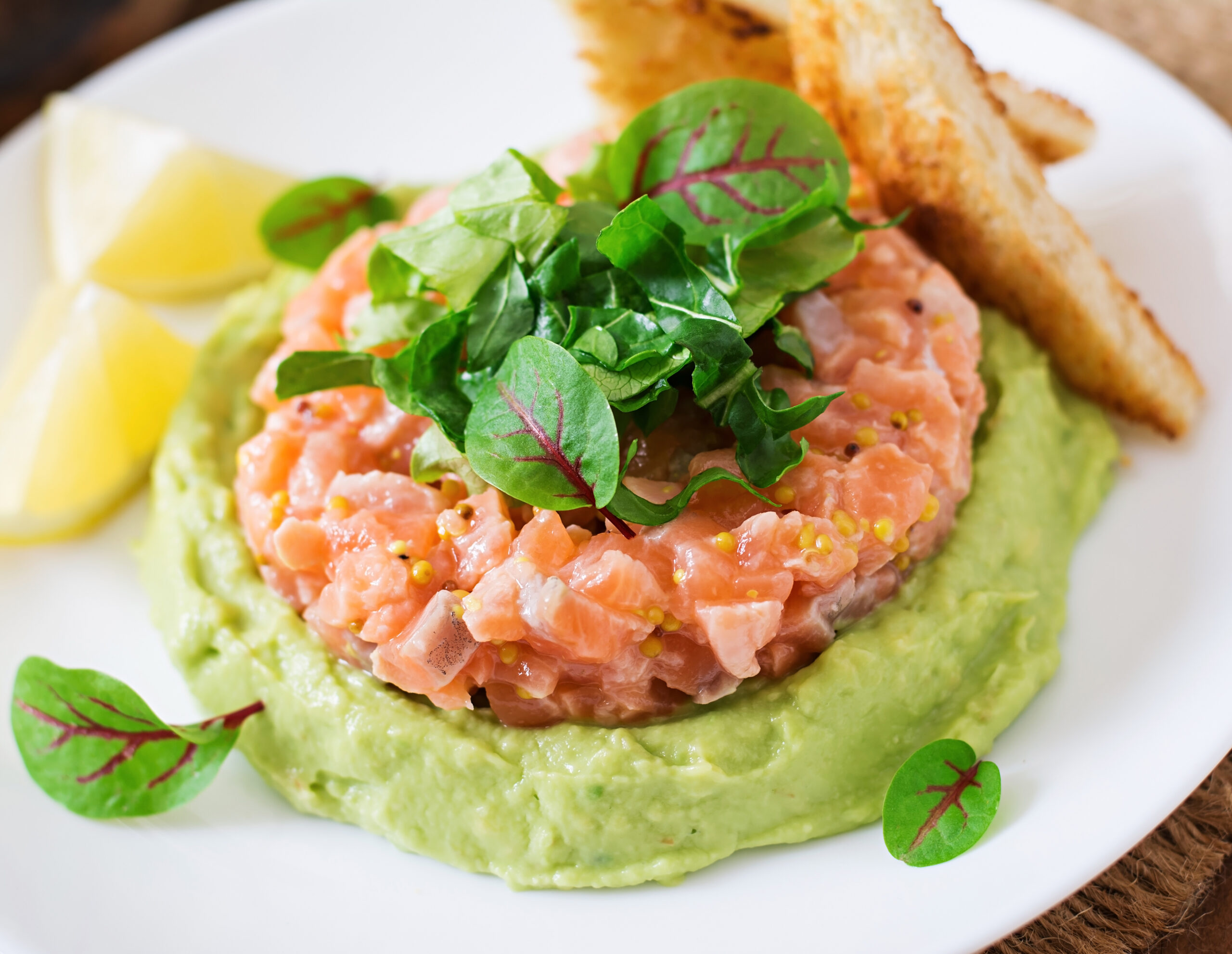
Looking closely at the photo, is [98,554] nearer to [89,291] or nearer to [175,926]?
[89,291]

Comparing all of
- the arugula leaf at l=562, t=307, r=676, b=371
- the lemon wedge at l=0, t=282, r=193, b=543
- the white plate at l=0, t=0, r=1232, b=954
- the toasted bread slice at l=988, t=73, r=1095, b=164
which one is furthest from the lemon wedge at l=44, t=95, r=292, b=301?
the toasted bread slice at l=988, t=73, r=1095, b=164

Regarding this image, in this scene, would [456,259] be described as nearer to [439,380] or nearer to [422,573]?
[439,380]

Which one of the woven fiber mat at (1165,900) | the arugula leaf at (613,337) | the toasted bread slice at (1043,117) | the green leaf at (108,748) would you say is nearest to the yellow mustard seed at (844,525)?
the arugula leaf at (613,337)

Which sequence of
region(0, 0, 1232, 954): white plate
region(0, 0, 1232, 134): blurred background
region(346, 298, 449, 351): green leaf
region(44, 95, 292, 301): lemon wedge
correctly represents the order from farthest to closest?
region(0, 0, 1232, 134): blurred background
region(44, 95, 292, 301): lemon wedge
region(346, 298, 449, 351): green leaf
region(0, 0, 1232, 954): white plate

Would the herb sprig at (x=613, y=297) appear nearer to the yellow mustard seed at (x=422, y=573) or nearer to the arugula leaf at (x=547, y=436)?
the arugula leaf at (x=547, y=436)

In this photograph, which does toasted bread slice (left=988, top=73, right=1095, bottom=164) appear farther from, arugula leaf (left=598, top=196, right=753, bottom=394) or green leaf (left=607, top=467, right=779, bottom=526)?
green leaf (left=607, top=467, right=779, bottom=526)

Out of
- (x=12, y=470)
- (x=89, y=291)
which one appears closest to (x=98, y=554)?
(x=12, y=470)
